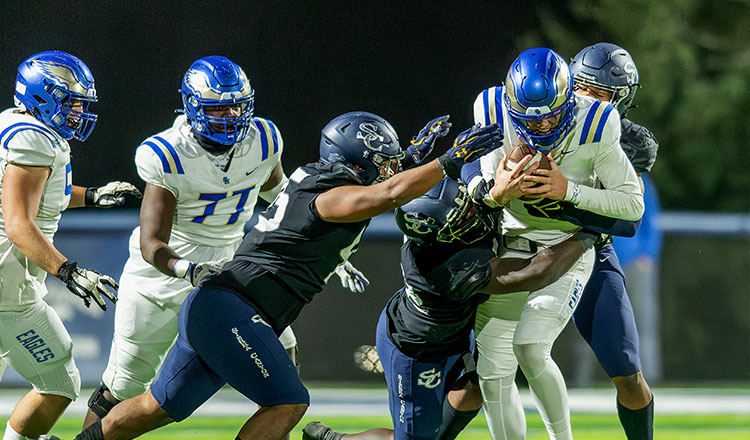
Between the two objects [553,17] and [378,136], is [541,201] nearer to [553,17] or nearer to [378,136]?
[378,136]

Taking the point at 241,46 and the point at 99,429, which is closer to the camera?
the point at 99,429

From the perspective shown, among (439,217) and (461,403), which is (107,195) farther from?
(461,403)

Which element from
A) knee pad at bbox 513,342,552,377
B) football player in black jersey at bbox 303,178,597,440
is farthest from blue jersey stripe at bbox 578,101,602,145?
knee pad at bbox 513,342,552,377

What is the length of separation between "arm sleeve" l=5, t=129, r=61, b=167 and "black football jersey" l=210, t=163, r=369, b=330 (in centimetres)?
87

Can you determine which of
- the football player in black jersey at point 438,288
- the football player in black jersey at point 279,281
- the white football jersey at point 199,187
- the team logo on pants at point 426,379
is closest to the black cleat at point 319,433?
the football player in black jersey at point 438,288

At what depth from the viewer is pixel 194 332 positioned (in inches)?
141

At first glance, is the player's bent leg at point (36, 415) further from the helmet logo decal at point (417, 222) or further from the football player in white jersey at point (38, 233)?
the helmet logo decal at point (417, 222)

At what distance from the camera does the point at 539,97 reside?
3.64 meters

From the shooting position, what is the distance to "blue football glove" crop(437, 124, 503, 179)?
3.47 m

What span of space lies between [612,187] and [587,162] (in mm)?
141

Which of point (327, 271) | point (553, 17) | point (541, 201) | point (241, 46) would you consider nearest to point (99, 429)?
point (327, 271)

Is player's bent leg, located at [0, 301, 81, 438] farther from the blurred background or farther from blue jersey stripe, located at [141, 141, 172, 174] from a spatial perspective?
the blurred background

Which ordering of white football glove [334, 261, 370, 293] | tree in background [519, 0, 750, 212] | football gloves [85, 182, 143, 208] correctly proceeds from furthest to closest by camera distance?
tree in background [519, 0, 750, 212] < football gloves [85, 182, 143, 208] < white football glove [334, 261, 370, 293]

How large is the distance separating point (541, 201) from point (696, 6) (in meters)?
9.76
